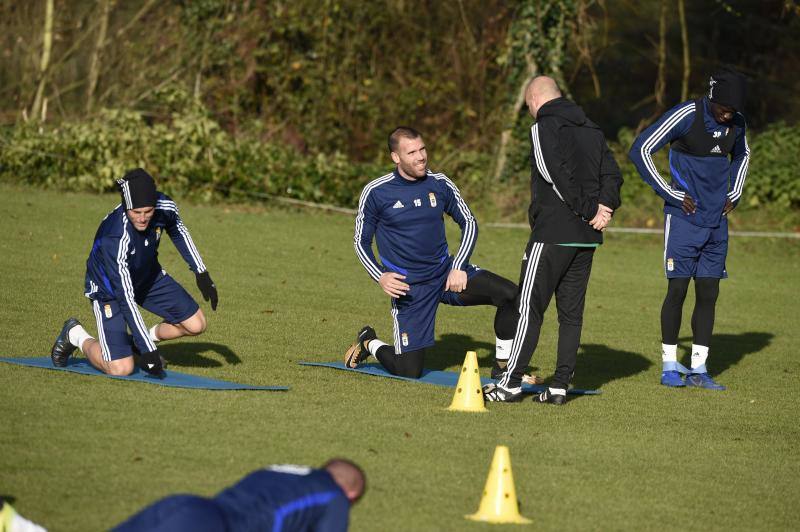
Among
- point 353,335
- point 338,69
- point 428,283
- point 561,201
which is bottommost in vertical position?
point 353,335

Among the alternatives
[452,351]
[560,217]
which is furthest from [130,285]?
[452,351]

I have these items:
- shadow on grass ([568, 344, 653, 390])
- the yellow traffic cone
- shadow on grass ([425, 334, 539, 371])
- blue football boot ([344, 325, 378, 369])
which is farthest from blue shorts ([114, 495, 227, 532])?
shadow on grass ([425, 334, 539, 371])

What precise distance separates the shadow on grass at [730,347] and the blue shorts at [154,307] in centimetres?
462

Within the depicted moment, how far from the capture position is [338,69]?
2702 centimetres

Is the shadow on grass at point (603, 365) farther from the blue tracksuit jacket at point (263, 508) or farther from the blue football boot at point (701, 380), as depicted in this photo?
the blue tracksuit jacket at point (263, 508)

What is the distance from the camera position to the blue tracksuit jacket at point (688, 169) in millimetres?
9750

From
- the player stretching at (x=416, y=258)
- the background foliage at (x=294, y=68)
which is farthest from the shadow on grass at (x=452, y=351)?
the background foliage at (x=294, y=68)

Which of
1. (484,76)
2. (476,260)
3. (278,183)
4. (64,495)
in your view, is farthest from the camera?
(484,76)

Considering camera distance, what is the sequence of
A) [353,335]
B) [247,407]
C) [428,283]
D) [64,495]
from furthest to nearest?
[353,335] < [428,283] < [247,407] < [64,495]

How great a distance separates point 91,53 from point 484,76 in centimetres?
872

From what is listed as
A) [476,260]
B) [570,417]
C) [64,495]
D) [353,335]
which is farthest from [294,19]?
[64,495]

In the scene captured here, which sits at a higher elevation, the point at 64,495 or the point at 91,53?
the point at 91,53

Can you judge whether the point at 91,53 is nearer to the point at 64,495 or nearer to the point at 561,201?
the point at 561,201

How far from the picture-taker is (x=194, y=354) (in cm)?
1014
